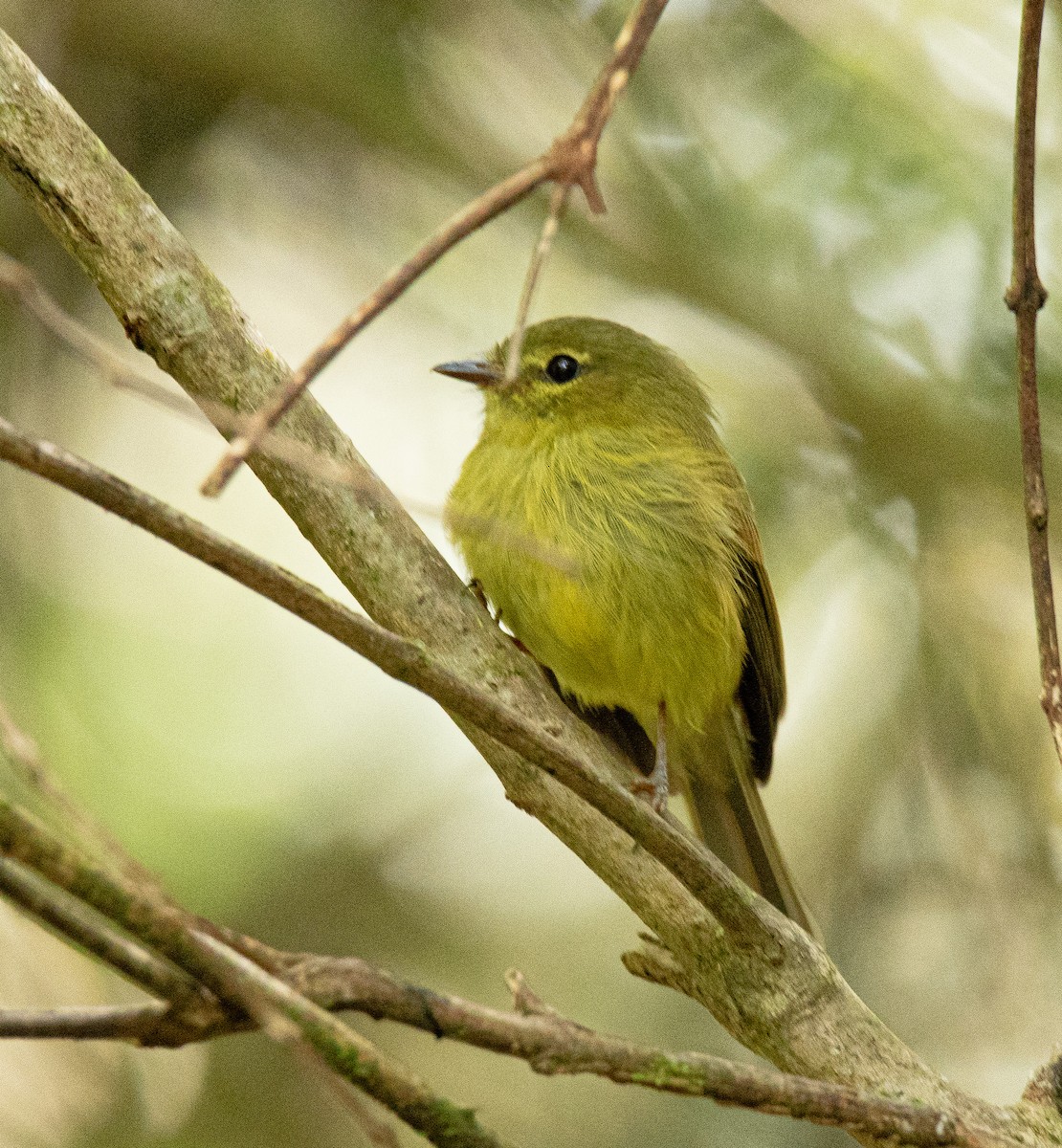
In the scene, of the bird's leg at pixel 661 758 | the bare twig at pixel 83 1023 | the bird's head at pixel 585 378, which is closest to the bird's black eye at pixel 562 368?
the bird's head at pixel 585 378

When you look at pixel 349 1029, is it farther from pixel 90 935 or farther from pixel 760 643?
pixel 760 643

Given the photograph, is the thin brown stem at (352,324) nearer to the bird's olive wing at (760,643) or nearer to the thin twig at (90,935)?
the thin twig at (90,935)

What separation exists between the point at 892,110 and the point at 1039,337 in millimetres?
1203

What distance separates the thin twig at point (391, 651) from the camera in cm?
181

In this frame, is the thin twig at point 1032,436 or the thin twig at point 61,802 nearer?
the thin twig at point 61,802

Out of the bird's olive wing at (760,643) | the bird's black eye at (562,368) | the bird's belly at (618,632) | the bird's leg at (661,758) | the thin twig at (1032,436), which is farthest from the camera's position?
the bird's black eye at (562,368)

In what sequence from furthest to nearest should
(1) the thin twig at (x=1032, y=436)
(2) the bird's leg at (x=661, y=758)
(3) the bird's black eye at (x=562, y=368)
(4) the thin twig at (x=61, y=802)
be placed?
1. (3) the bird's black eye at (x=562, y=368)
2. (2) the bird's leg at (x=661, y=758)
3. (1) the thin twig at (x=1032, y=436)
4. (4) the thin twig at (x=61, y=802)

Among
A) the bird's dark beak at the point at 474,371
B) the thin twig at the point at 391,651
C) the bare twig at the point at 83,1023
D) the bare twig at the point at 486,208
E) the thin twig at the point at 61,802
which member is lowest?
the bare twig at the point at 83,1023

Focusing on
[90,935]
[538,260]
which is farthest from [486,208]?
→ [90,935]

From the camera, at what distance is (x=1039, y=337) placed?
5.31m

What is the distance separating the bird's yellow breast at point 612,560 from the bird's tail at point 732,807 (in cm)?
28

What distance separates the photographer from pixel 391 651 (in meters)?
2.07

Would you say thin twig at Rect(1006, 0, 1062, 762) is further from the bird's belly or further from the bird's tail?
the bird's tail

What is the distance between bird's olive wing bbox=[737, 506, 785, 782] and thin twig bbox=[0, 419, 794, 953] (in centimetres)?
183
